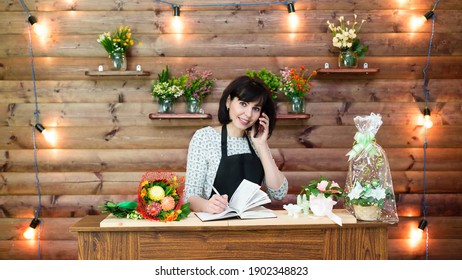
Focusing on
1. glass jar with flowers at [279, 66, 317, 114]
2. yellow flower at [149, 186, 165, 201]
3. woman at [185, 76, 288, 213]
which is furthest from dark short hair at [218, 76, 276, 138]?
glass jar with flowers at [279, 66, 317, 114]

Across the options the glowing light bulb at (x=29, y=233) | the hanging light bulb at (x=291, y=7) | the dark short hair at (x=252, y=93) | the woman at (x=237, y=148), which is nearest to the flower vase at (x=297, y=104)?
the hanging light bulb at (x=291, y=7)

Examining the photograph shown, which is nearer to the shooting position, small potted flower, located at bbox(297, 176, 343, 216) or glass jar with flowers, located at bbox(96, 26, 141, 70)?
small potted flower, located at bbox(297, 176, 343, 216)

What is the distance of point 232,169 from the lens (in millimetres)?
3209

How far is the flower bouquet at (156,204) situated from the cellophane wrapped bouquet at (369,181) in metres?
0.93

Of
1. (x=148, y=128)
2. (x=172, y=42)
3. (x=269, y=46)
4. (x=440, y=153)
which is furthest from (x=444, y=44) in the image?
(x=148, y=128)

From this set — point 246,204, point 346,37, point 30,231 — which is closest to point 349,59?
point 346,37

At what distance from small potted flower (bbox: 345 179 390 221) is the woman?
26.1 inches

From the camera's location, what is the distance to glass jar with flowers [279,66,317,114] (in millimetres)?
4289

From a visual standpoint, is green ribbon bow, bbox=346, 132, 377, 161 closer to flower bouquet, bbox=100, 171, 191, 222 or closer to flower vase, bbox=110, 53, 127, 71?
flower bouquet, bbox=100, 171, 191, 222

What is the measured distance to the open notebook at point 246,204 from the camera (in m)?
2.54

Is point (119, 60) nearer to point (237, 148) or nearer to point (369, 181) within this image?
point (237, 148)

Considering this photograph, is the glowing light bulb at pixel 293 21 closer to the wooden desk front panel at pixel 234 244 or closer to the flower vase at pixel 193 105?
the flower vase at pixel 193 105

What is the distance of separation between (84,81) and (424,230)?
3599 mm

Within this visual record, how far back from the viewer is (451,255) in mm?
4637
